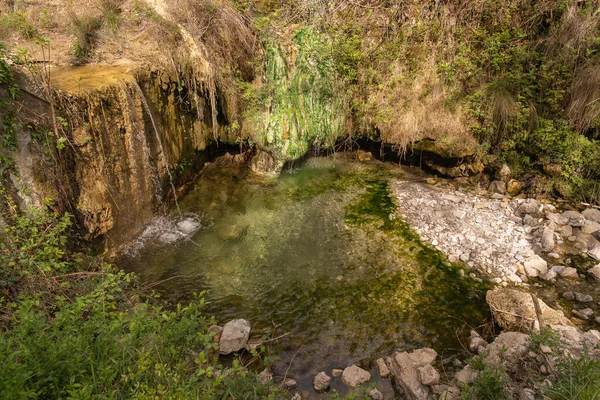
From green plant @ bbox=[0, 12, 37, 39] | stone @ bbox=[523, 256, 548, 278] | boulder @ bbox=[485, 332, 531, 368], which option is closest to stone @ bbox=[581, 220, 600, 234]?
stone @ bbox=[523, 256, 548, 278]

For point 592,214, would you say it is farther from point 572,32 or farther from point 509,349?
point 509,349

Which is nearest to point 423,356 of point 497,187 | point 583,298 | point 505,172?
point 583,298

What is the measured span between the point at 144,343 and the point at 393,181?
5.79 m

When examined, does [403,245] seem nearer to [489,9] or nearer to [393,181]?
[393,181]

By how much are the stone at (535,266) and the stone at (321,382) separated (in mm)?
3252

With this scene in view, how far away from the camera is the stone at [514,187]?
247 inches

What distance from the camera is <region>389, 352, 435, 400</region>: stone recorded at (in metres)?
3.14

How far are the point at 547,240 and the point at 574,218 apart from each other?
95cm

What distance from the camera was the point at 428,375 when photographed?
3195 mm

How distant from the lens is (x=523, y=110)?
19.6 ft

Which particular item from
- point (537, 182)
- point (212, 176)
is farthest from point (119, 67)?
point (537, 182)

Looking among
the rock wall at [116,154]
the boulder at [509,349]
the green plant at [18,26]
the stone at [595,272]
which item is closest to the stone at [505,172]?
the stone at [595,272]

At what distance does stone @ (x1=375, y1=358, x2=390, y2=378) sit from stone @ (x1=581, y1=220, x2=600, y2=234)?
4.19m

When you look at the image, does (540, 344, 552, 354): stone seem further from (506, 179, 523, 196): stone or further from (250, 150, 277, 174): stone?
(250, 150, 277, 174): stone
